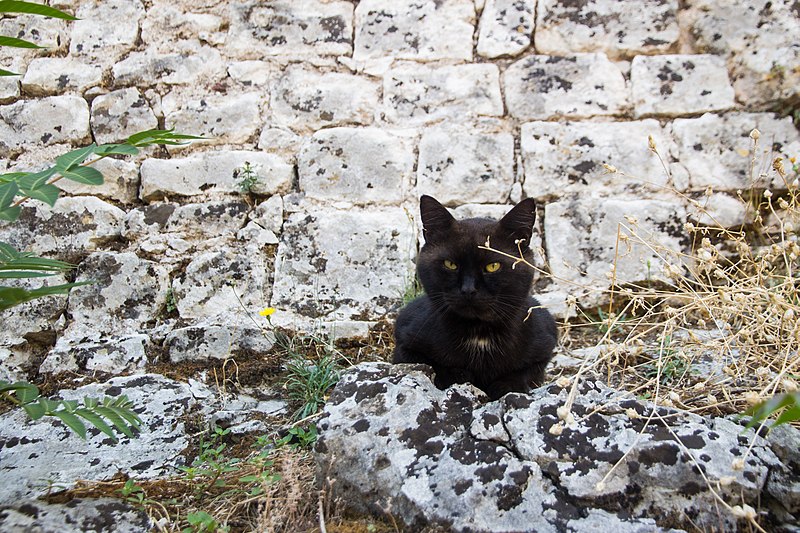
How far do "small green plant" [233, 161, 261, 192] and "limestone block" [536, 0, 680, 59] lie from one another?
1821 millimetres

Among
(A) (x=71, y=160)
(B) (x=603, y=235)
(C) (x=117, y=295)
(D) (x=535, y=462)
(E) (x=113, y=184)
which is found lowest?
(C) (x=117, y=295)

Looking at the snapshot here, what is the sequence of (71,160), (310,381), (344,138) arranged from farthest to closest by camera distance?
(344,138) → (310,381) → (71,160)

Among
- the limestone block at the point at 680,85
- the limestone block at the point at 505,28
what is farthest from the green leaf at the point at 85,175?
the limestone block at the point at 680,85

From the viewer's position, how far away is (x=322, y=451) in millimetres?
1870

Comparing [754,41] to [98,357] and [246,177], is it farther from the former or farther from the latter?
[98,357]

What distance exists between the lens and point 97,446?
2.42 m

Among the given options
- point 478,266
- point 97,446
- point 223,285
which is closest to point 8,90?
point 223,285

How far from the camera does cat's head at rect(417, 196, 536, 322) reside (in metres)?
2.30

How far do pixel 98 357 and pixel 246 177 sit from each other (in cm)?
122

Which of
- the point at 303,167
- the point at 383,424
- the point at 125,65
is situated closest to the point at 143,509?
the point at 383,424

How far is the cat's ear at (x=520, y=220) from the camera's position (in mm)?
2361

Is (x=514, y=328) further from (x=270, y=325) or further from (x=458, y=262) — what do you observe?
(x=270, y=325)

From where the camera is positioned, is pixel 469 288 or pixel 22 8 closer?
pixel 22 8

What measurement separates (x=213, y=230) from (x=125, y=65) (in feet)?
3.93
